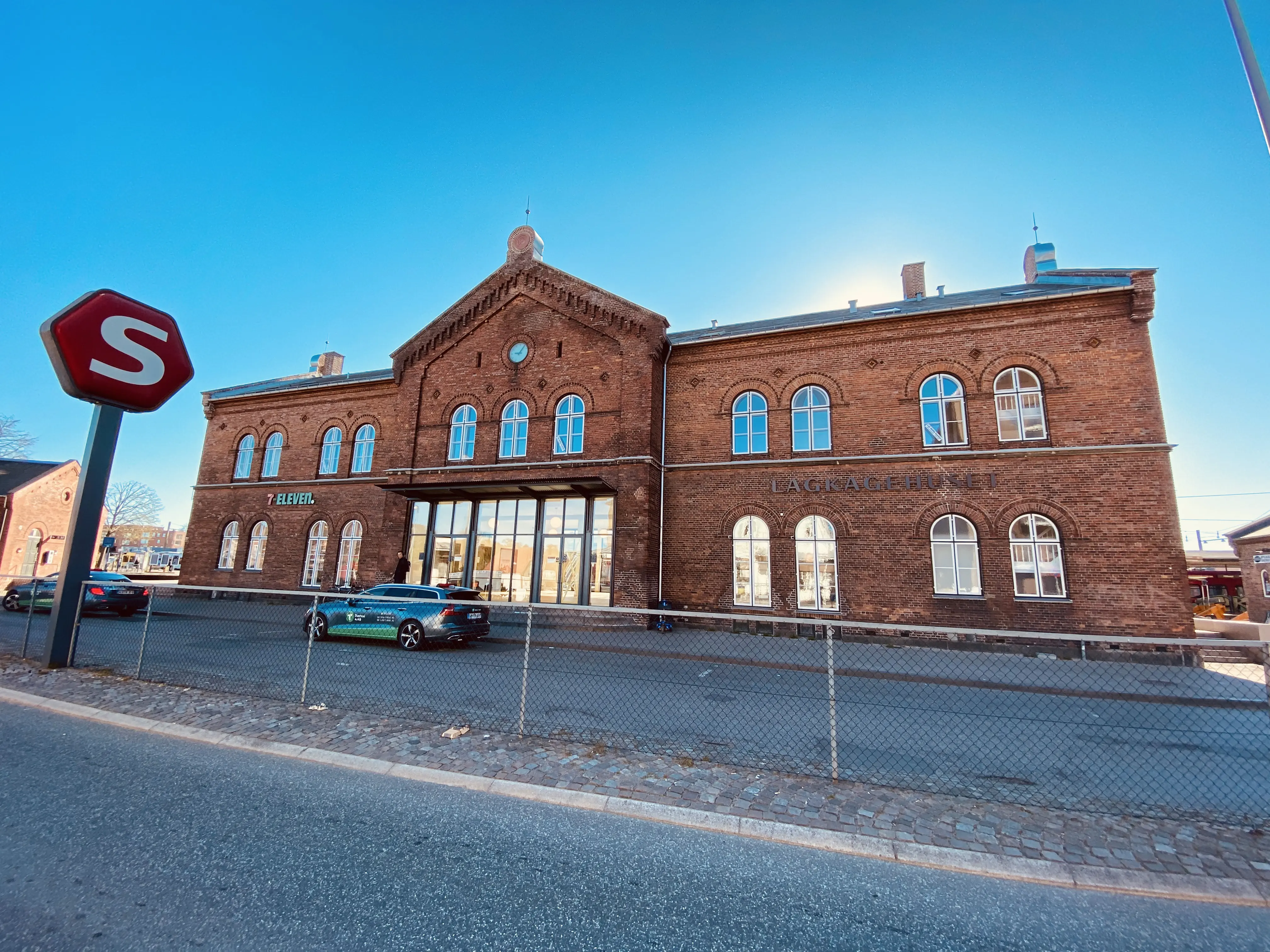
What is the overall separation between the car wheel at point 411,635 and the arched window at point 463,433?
8776 mm

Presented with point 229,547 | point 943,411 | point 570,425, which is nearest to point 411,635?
point 570,425

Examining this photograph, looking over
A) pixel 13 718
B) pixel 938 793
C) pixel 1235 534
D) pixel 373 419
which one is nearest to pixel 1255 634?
pixel 1235 534

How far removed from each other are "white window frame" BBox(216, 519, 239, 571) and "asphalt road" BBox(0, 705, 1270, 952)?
76.9 feet

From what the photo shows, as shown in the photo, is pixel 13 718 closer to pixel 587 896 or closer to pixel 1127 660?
pixel 587 896

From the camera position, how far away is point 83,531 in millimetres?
8828

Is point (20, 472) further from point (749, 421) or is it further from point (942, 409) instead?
point (942, 409)

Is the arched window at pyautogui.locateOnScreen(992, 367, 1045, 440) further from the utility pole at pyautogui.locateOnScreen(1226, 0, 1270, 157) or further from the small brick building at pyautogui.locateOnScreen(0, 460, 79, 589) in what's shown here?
the small brick building at pyautogui.locateOnScreen(0, 460, 79, 589)

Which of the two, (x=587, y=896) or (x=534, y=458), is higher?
(x=534, y=458)

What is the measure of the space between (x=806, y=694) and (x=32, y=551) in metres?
49.8

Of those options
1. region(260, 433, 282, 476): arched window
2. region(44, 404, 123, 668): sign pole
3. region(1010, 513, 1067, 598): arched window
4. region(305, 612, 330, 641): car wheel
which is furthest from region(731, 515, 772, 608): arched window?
region(260, 433, 282, 476): arched window

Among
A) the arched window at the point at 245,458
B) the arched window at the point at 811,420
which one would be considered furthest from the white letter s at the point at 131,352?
the arched window at the point at 245,458

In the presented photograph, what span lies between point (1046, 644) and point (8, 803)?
1901cm

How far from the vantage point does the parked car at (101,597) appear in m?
15.4

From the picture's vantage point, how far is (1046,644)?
47.2ft
